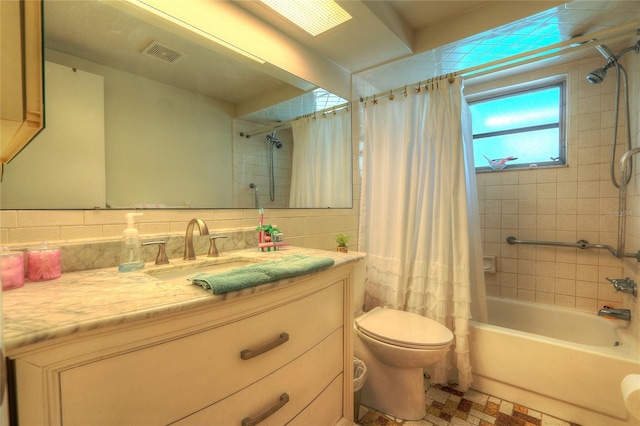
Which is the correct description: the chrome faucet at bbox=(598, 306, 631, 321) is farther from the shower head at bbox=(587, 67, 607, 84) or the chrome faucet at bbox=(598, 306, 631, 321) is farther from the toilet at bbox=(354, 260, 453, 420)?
the shower head at bbox=(587, 67, 607, 84)

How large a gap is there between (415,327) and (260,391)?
3.29 feet

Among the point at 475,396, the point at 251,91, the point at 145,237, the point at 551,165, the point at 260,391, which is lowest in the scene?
the point at 475,396

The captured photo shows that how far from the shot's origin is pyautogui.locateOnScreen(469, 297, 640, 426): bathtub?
1.32 meters

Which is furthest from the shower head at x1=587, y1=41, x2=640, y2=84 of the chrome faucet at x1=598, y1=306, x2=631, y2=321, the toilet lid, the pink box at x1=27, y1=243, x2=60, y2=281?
the pink box at x1=27, y1=243, x2=60, y2=281

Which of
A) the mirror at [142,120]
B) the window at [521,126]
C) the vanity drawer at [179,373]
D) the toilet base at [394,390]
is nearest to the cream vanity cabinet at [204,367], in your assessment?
the vanity drawer at [179,373]

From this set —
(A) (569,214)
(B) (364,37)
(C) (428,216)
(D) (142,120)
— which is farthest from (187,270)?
(A) (569,214)

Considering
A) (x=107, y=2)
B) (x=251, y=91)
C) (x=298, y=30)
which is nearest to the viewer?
(x=107, y=2)

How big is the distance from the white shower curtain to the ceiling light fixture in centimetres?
66

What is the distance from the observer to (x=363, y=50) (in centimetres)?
178

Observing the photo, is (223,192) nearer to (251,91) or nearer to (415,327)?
(251,91)

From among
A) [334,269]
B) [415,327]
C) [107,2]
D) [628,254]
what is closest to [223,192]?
[334,269]

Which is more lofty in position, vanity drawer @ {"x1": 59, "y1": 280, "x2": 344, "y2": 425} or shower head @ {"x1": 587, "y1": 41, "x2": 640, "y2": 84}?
shower head @ {"x1": 587, "y1": 41, "x2": 640, "y2": 84}

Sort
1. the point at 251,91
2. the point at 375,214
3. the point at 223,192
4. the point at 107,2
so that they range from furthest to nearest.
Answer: the point at 375,214, the point at 251,91, the point at 223,192, the point at 107,2

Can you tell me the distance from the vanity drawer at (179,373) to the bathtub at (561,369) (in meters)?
1.32
